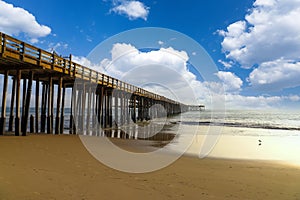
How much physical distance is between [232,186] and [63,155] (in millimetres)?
5329

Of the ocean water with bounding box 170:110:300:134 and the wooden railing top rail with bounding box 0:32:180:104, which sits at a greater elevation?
the wooden railing top rail with bounding box 0:32:180:104

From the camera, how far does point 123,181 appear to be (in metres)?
5.35

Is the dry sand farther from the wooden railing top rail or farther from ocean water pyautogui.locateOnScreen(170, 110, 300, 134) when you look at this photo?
ocean water pyautogui.locateOnScreen(170, 110, 300, 134)

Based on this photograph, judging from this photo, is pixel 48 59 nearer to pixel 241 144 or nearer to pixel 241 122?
pixel 241 144

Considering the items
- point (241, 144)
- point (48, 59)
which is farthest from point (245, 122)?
point (48, 59)

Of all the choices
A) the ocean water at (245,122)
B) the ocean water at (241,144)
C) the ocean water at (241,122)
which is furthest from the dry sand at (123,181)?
the ocean water at (245,122)

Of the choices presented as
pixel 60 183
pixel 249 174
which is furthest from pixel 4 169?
pixel 249 174

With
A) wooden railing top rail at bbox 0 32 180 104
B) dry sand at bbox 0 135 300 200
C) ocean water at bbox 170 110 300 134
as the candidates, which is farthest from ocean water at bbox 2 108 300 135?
dry sand at bbox 0 135 300 200

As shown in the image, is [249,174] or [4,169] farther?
[249,174]

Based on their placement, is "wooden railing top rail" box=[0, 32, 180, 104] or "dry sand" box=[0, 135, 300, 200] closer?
"dry sand" box=[0, 135, 300, 200]

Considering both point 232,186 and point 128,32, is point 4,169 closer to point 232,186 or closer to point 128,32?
point 232,186

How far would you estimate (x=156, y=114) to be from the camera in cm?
4959

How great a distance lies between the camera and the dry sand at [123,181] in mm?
4461

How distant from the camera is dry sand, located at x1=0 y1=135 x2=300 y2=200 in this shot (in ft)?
14.6
